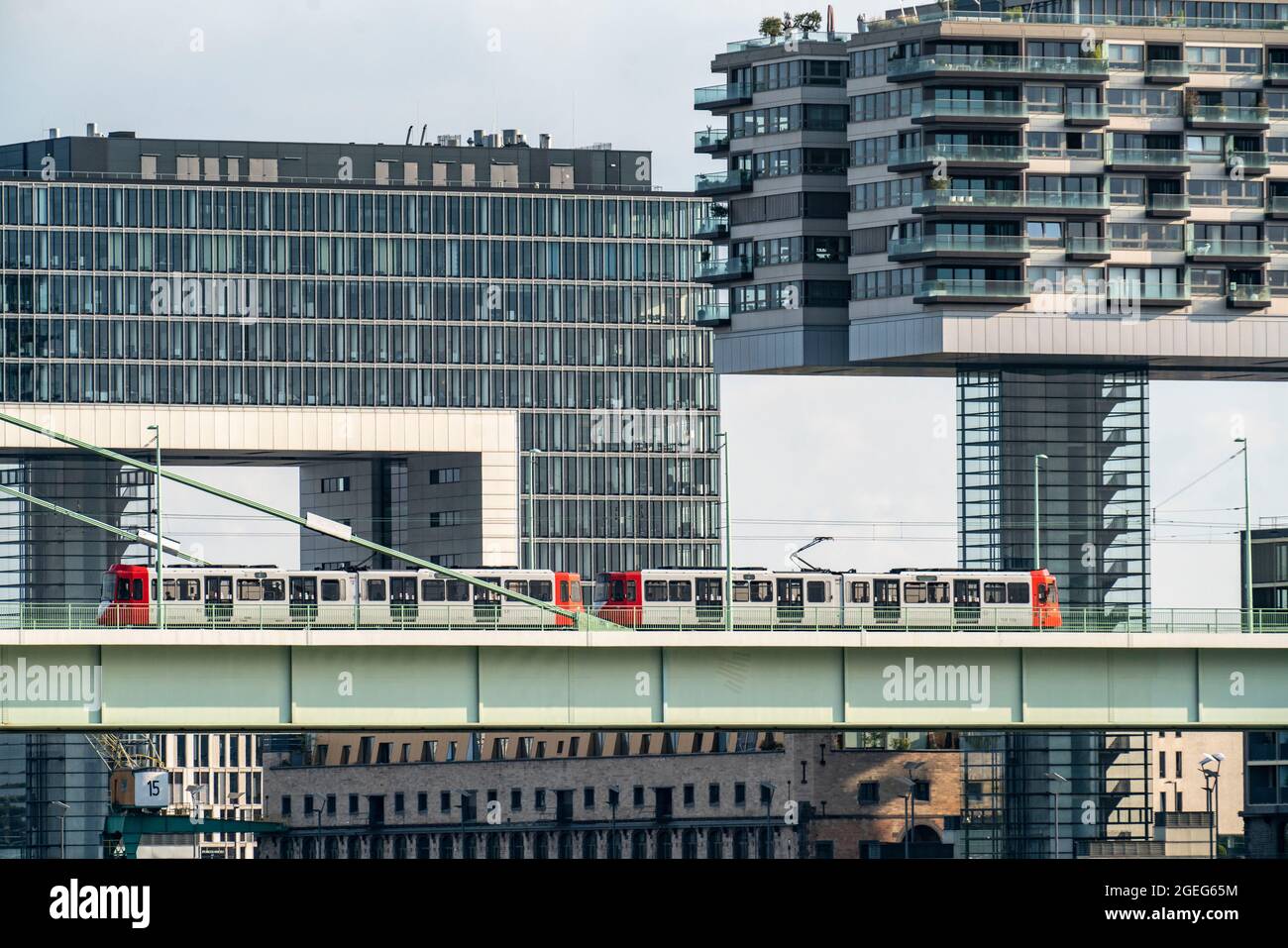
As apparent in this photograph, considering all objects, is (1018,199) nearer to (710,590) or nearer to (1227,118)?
(1227,118)

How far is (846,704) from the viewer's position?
82.1 m

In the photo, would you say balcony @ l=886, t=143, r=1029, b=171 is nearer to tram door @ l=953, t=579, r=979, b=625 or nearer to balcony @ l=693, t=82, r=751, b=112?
balcony @ l=693, t=82, r=751, b=112

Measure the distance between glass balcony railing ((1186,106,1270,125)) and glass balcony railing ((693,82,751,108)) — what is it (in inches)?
1075

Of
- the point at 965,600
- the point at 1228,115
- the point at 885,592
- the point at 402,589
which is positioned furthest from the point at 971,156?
the point at 402,589

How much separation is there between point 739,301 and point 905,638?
254ft

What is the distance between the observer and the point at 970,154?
148 metres

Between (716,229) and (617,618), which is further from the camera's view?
(716,229)

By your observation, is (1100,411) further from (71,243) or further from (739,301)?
(71,243)

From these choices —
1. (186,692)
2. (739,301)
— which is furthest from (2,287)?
(186,692)

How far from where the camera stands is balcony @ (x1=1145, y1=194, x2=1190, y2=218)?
14888 cm

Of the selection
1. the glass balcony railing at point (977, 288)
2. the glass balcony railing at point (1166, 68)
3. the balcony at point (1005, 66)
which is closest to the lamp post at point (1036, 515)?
the glass balcony railing at point (977, 288)

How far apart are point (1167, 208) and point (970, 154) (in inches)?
485

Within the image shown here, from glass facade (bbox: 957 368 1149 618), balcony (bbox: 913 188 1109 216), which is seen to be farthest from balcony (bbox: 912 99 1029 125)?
glass facade (bbox: 957 368 1149 618)

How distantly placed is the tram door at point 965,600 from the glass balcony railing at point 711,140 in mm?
58606
